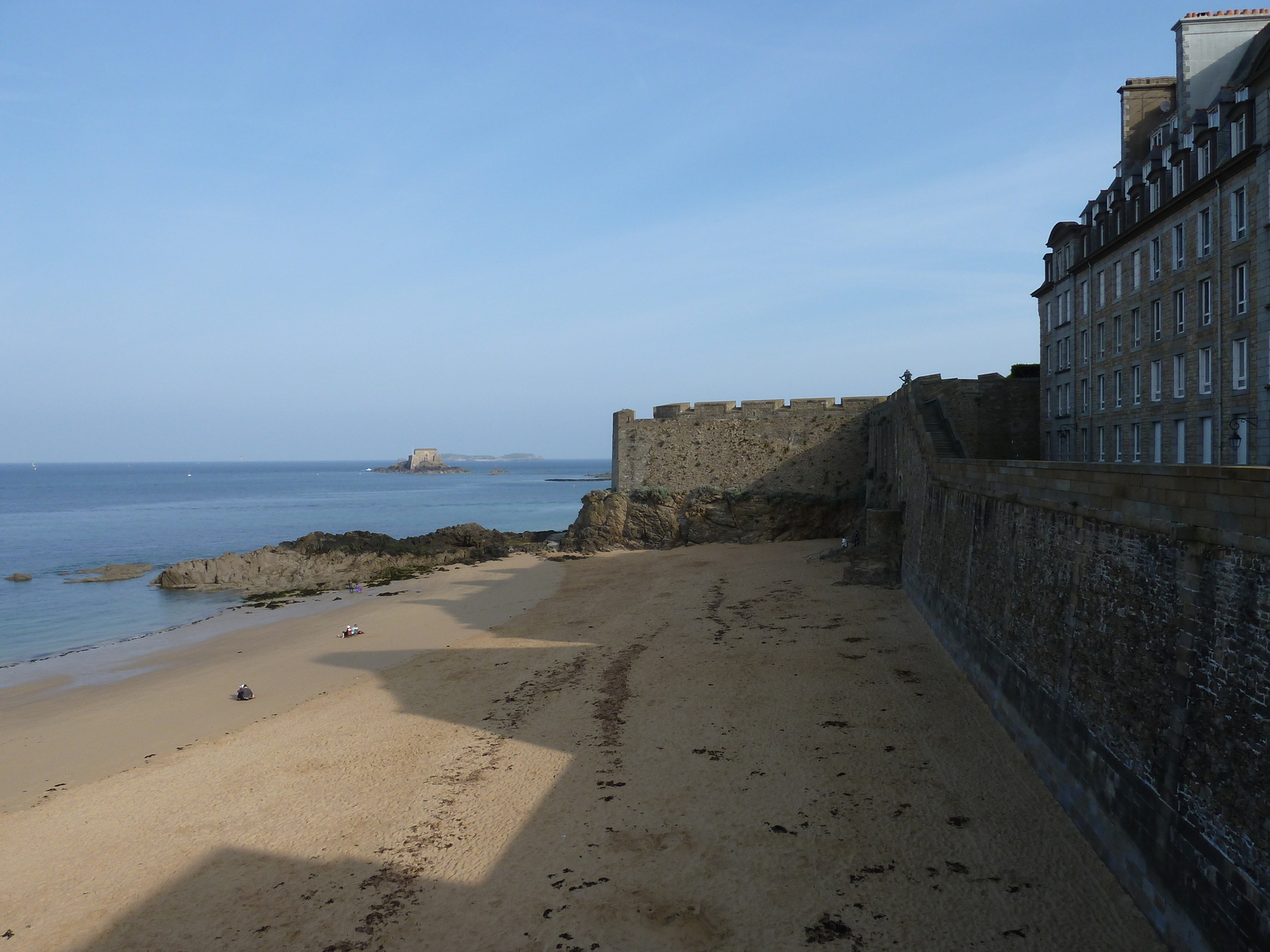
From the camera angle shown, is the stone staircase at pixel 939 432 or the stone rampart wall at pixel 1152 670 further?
the stone staircase at pixel 939 432

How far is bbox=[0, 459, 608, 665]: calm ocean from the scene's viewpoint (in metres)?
26.2

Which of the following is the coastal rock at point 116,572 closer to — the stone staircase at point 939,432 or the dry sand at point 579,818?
the dry sand at point 579,818

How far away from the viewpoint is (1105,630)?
7898 mm

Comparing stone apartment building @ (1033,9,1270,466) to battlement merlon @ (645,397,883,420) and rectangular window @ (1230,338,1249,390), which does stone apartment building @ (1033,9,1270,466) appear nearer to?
rectangular window @ (1230,338,1249,390)

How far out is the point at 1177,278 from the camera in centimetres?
1783

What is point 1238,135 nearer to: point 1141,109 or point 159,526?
point 1141,109

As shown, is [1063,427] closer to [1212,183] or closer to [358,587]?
[1212,183]

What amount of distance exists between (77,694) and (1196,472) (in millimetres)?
19898

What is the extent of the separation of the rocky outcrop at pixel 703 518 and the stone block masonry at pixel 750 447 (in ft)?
1.33

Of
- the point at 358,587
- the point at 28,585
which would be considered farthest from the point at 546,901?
the point at 28,585

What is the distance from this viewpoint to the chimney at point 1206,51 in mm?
19250

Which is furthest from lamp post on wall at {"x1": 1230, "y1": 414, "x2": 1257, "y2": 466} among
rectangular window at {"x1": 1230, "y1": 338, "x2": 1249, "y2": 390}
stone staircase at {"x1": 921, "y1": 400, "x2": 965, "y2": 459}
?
stone staircase at {"x1": 921, "y1": 400, "x2": 965, "y2": 459}

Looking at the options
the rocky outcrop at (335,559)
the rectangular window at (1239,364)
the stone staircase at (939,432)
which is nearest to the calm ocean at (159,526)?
the rocky outcrop at (335,559)

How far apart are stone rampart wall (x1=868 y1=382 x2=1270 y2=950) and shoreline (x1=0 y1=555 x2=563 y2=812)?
12.5 meters
